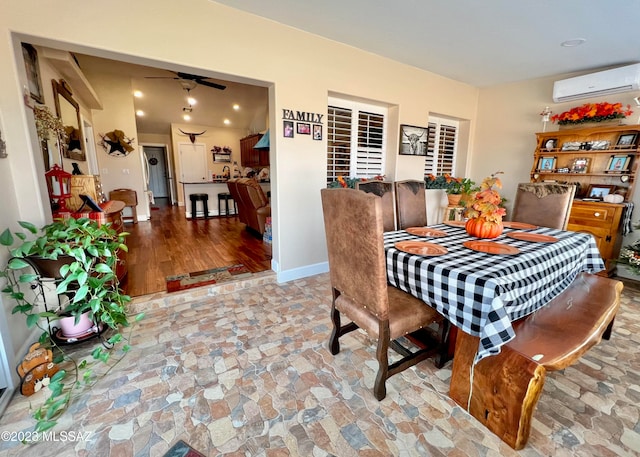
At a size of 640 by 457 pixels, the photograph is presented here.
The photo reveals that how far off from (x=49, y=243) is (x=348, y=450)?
191 centimetres

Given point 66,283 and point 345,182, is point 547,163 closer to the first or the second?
point 345,182

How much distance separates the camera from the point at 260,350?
1.87 m

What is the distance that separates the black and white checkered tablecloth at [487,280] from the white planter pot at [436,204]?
238cm

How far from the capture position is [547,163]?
3602mm

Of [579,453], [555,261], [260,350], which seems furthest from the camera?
[260,350]

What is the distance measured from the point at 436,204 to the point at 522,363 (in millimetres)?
3315

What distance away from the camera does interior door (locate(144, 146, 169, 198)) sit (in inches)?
378

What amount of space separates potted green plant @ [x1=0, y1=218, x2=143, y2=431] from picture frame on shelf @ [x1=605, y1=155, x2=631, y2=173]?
494 centimetres

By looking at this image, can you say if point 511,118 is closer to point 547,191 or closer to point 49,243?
point 547,191

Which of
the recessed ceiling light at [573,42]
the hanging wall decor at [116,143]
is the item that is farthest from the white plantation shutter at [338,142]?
the hanging wall decor at [116,143]

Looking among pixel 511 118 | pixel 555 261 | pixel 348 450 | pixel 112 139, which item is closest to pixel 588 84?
pixel 511 118

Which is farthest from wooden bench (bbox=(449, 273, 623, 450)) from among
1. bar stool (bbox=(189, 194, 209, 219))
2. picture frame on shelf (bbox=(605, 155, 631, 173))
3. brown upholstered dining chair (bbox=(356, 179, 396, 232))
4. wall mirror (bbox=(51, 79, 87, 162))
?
bar stool (bbox=(189, 194, 209, 219))

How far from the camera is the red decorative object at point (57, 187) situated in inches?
87.9

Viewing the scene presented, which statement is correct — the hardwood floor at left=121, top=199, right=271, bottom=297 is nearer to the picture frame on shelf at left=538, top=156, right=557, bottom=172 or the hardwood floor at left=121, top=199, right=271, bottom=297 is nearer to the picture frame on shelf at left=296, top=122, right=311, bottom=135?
the picture frame on shelf at left=296, top=122, right=311, bottom=135
